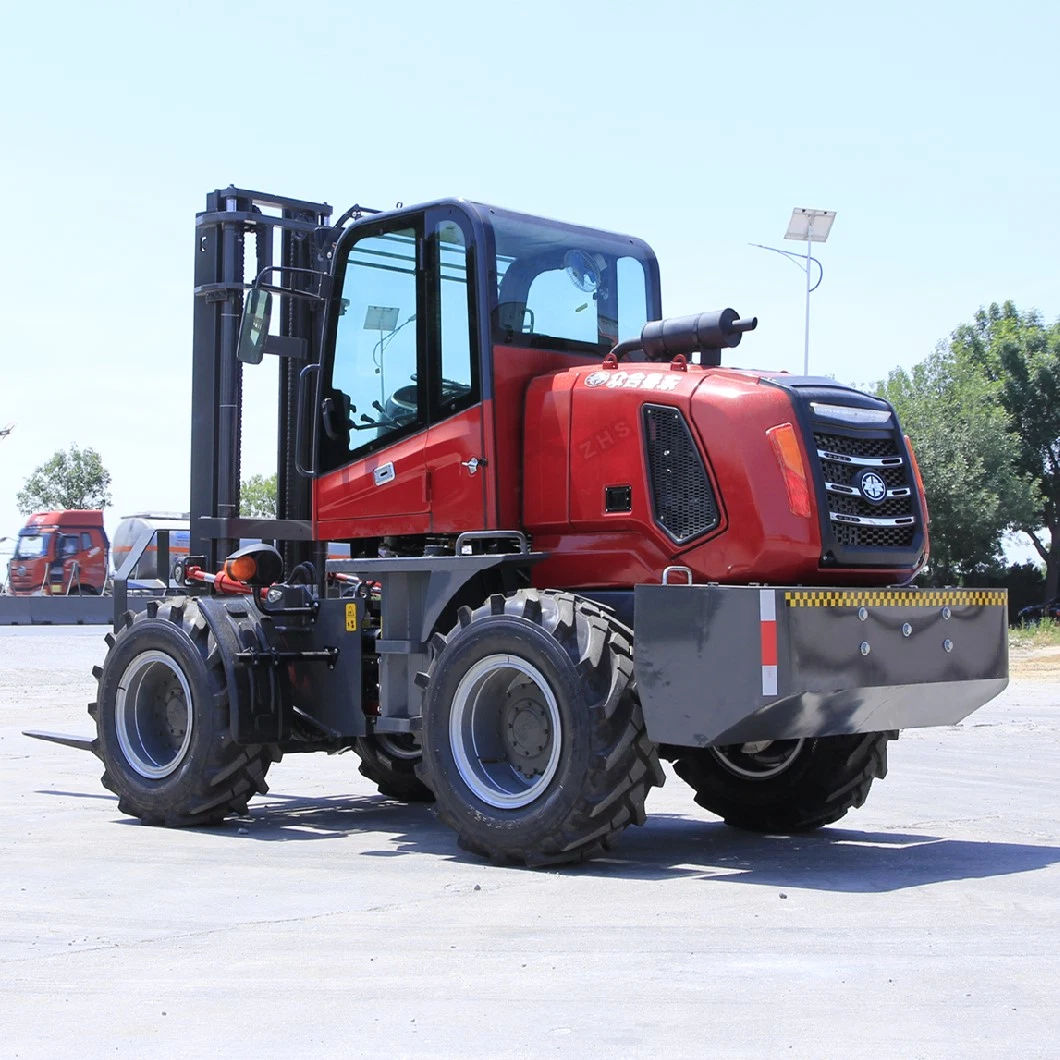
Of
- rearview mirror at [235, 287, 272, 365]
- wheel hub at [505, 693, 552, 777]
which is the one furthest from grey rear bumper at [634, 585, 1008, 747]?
rearview mirror at [235, 287, 272, 365]

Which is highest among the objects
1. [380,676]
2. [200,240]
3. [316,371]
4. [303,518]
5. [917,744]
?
[200,240]

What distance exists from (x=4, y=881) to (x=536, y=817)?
8.64 feet

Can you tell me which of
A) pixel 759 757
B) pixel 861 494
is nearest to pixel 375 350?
pixel 861 494

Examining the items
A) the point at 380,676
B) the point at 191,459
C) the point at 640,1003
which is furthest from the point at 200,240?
the point at 640,1003

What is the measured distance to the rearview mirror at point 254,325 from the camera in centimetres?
1041

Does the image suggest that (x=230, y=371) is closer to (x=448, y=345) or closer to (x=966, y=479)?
(x=448, y=345)

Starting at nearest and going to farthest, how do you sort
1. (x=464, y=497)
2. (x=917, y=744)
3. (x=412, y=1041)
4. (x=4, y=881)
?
(x=412, y=1041) < (x=4, y=881) < (x=464, y=497) < (x=917, y=744)

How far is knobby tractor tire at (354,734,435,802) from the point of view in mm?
11445

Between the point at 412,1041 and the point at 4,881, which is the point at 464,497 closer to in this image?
the point at 4,881

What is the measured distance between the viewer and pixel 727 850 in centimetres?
948

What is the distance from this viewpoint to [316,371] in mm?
10789

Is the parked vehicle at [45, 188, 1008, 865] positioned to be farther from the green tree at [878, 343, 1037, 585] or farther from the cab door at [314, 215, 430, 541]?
the green tree at [878, 343, 1037, 585]

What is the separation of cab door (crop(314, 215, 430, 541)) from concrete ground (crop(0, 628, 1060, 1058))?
79.1 inches

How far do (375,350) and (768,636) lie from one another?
3.69m
